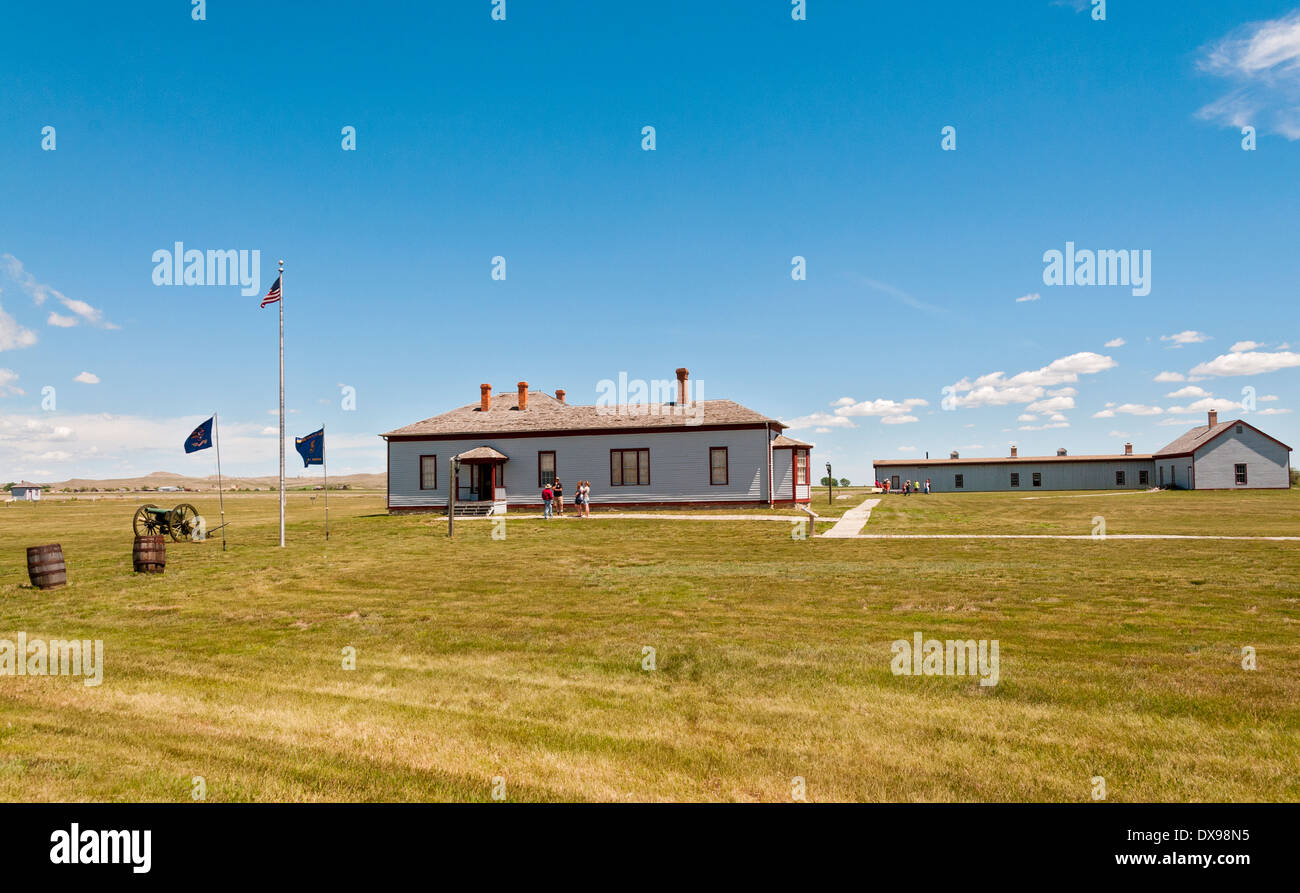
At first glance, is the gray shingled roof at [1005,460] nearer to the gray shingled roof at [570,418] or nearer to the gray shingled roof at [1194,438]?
the gray shingled roof at [1194,438]

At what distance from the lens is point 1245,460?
51875 mm

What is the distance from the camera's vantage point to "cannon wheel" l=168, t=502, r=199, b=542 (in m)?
21.6

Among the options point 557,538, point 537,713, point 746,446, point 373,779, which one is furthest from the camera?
point 746,446

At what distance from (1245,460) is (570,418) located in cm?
5230

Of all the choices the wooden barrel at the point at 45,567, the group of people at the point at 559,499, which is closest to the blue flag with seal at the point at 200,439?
the wooden barrel at the point at 45,567

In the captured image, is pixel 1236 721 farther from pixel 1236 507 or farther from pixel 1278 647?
pixel 1236 507

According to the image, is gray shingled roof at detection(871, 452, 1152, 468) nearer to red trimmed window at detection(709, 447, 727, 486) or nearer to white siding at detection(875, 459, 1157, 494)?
white siding at detection(875, 459, 1157, 494)

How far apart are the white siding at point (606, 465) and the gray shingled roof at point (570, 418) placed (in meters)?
0.51

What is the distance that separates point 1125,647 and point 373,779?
7942 mm

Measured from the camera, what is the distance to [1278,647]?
25.2ft

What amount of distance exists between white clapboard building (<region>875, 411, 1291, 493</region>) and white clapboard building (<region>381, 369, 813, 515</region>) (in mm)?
35751

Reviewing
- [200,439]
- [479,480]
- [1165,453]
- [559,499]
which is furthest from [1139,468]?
[200,439]

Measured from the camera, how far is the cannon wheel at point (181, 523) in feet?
70.7
